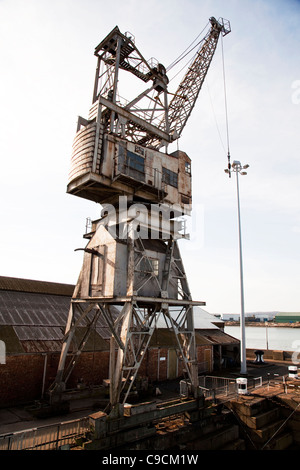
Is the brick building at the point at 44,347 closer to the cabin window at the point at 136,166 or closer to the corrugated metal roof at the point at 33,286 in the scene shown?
the corrugated metal roof at the point at 33,286

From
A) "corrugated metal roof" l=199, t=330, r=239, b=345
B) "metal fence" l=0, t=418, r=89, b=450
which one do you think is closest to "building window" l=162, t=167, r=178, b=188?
"metal fence" l=0, t=418, r=89, b=450

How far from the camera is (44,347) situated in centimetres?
1614

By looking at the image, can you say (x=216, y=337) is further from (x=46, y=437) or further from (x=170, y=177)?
(x=46, y=437)

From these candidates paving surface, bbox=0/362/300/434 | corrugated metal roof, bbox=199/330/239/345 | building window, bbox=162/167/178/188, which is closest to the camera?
paving surface, bbox=0/362/300/434

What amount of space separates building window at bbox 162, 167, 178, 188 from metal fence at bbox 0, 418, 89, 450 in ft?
38.0

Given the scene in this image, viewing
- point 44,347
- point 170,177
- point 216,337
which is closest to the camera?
point 44,347

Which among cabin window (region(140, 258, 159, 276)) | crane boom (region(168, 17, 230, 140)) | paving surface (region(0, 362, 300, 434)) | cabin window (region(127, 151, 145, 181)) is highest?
crane boom (region(168, 17, 230, 140))

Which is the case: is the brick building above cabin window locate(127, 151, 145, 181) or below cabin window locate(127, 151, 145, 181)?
below

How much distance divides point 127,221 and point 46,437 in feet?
29.0

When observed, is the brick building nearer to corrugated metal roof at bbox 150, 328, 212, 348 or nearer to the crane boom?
corrugated metal roof at bbox 150, 328, 212, 348

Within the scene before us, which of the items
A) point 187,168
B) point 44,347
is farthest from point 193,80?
point 44,347

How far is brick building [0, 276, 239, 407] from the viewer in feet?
49.1
